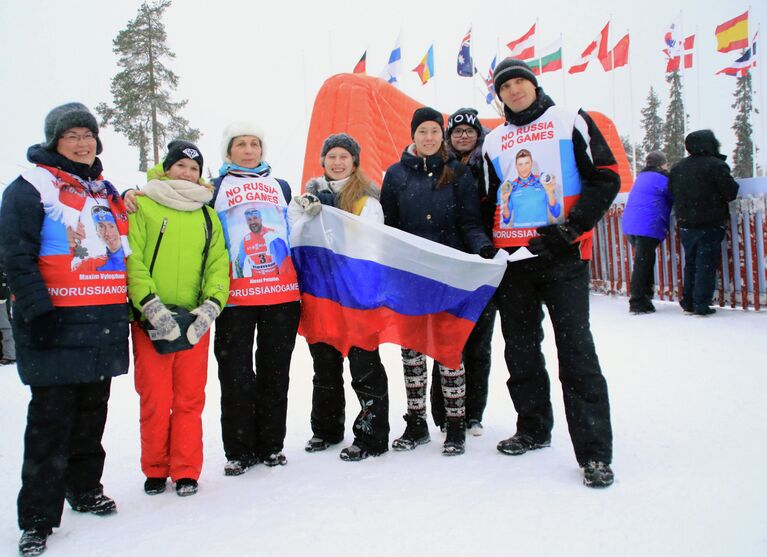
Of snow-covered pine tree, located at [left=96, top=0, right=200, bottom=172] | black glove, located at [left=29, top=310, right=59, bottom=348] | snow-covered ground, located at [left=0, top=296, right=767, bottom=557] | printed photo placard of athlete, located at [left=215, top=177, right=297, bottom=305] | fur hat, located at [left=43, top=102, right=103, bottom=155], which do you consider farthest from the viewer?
snow-covered pine tree, located at [left=96, top=0, right=200, bottom=172]

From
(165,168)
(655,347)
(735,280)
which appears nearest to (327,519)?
(165,168)

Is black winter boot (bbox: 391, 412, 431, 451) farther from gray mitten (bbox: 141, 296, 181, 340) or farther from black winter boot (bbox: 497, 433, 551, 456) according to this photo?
gray mitten (bbox: 141, 296, 181, 340)

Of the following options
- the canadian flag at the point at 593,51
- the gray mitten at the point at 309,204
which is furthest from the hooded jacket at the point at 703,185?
the canadian flag at the point at 593,51

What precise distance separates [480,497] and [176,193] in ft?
7.32

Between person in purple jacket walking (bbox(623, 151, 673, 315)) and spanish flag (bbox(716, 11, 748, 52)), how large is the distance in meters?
14.3

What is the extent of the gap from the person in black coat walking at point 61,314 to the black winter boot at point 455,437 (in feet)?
6.00

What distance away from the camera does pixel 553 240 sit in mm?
2979

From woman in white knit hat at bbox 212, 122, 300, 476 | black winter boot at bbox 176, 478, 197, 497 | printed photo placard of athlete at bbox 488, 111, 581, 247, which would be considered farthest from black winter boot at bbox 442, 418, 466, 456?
black winter boot at bbox 176, 478, 197, 497

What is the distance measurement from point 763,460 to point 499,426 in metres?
1.51

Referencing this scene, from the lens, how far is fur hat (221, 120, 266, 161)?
3.48m

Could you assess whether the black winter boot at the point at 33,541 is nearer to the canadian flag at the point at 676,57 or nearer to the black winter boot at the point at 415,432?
the black winter boot at the point at 415,432

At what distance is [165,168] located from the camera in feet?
10.7

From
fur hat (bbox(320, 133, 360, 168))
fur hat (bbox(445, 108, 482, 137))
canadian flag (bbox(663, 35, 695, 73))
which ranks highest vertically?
canadian flag (bbox(663, 35, 695, 73))

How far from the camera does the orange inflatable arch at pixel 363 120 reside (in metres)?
9.61
